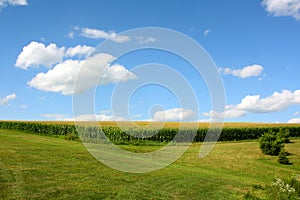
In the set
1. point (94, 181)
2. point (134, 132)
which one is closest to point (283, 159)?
point (134, 132)

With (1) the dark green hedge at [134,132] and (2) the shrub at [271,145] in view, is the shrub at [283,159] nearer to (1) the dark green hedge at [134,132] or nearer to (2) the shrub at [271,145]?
(2) the shrub at [271,145]

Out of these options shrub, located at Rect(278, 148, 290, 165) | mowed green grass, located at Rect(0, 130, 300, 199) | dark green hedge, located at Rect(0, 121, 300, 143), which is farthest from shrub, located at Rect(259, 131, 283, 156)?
dark green hedge, located at Rect(0, 121, 300, 143)

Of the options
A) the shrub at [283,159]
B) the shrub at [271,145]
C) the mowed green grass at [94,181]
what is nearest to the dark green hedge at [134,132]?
the shrub at [271,145]

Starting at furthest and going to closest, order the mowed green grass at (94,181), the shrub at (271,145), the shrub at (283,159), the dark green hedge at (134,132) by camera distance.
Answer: the dark green hedge at (134,132), the shrub at (271,145), the shrub at (283,159), the mowed green grass at (94,181)

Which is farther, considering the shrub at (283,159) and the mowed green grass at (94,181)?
the shrub at (283,159)

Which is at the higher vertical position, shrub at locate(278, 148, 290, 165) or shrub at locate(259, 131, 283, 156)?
shrub at locate(259, 131, 283, 156)

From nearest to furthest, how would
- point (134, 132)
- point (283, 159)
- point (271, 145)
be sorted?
point (283, 159)
point (271, 145)
point (134, 132)

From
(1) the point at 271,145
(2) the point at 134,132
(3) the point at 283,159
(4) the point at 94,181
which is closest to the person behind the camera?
(4) the point at 94,181

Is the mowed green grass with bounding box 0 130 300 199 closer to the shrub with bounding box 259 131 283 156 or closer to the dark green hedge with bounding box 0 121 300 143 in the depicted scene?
the shrub with bounding box 259 131 283 156

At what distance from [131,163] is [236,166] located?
9.18 metres

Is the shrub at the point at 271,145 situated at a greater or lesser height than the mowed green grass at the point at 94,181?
greater

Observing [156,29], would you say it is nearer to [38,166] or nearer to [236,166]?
[38,166]

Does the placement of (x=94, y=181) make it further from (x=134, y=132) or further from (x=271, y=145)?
(x=134, y=132)

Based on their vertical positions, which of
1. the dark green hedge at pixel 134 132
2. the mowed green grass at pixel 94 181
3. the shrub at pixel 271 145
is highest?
the dark green hedge at pixel 134 132
